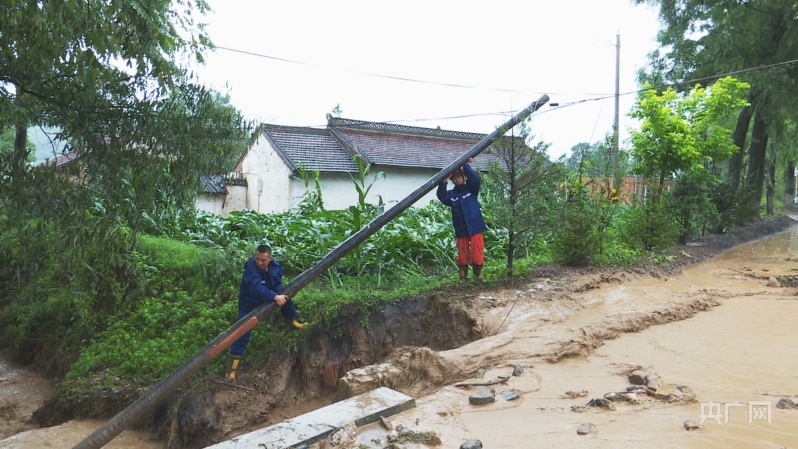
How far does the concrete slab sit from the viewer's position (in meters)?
3.74

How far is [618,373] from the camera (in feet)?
16.0

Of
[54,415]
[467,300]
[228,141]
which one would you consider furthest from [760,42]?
[54,415]

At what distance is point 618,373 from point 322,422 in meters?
2.64

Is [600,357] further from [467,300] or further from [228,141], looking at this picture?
[228,141]

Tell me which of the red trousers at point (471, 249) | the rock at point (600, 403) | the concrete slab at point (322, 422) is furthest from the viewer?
the red trousers at point (471, 249)

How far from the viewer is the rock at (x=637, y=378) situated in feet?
14.6

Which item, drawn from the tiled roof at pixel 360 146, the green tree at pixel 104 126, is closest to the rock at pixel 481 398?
the green tree at pixel 104 126

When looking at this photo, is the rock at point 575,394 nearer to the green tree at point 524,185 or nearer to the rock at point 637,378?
the rock at point 637,378

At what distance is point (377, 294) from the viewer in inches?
298

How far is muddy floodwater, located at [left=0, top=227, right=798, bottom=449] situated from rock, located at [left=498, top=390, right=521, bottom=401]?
2.5 inches

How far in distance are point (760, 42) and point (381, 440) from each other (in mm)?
19005

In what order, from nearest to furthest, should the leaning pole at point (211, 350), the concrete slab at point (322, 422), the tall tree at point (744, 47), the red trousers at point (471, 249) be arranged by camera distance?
the concrete slab at point (322, 422)
the leaning pole at point (211, 350)
the red trousers at point (471, 249)
the tall tree at point (744, 47)

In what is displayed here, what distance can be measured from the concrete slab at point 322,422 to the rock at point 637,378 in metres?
1.82

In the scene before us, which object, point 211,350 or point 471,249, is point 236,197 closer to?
point 471,249
